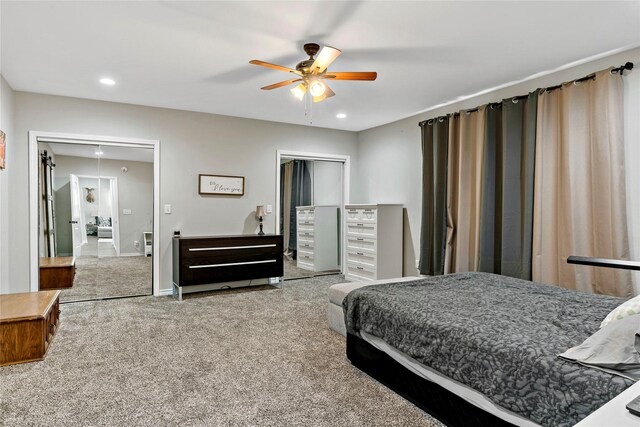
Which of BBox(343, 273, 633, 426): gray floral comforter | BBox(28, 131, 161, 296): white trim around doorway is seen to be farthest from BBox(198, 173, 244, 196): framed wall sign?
BBox(343, 273, 633, 426): gray floral comforter

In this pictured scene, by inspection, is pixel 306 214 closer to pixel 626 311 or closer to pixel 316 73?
pixel 316 73

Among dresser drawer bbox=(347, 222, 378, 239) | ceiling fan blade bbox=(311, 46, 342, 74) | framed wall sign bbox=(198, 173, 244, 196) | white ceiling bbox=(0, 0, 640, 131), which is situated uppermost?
white ceiling bbox=(0, 0, 640, 131)

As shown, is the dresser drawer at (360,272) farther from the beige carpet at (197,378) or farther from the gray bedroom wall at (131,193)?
the gray bedroom wall at (131,193)

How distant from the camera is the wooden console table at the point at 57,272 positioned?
423 centimetres

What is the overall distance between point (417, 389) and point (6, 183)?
14.4 ft

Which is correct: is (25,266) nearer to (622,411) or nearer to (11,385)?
(11,385)

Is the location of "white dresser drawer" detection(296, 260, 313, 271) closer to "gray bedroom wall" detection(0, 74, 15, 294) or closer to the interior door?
the interior door

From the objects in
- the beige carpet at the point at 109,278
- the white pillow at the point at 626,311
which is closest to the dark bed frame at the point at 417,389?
the white pillow at the point at 626,311

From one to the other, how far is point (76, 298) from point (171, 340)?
208cm

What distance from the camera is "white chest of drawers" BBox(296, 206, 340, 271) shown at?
5.94 m

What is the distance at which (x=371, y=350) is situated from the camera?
2385 mm

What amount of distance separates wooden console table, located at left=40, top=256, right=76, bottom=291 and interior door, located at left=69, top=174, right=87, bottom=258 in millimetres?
131

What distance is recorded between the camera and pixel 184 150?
4.82 m

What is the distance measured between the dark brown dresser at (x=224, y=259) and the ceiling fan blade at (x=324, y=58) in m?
2.61
